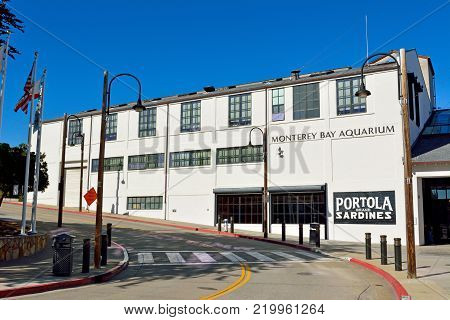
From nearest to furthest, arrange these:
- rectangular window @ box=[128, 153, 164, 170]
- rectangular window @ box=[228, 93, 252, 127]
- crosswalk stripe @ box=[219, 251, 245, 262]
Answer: crosswalk stripe @ box=[219, 251, 245, 262], rectangular window @ box=[228, 93, 252, 127], rectangular window @ box=[128, 153, 164, 170]

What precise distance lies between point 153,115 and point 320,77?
50.7 ft

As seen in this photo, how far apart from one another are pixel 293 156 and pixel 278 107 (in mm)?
4079

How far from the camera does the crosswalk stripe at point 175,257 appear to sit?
16.3m

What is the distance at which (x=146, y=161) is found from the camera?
38781 mm

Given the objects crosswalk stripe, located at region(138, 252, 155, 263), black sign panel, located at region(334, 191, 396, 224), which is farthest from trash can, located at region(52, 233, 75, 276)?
black sign panel, located at region(334, 191, 396, 224)

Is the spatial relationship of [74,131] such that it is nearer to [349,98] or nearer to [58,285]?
[349,98]

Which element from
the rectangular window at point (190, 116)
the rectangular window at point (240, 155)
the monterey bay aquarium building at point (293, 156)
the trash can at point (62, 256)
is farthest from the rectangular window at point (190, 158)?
the trash can at point (62, 256)

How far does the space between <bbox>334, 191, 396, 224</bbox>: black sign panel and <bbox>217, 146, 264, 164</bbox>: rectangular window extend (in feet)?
22.4

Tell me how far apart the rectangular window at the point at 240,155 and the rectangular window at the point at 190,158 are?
1.26 meters

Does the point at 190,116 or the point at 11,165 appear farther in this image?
the point at 190,116

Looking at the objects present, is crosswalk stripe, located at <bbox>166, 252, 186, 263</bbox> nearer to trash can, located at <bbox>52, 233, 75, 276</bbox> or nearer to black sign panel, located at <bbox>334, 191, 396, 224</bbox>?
trash can, located at <bbox>52, 233, 75, 276</bbox>

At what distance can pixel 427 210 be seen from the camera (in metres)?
30.5

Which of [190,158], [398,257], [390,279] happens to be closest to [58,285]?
[390,279]

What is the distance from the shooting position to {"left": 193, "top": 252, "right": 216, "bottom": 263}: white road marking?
54.3 feet
